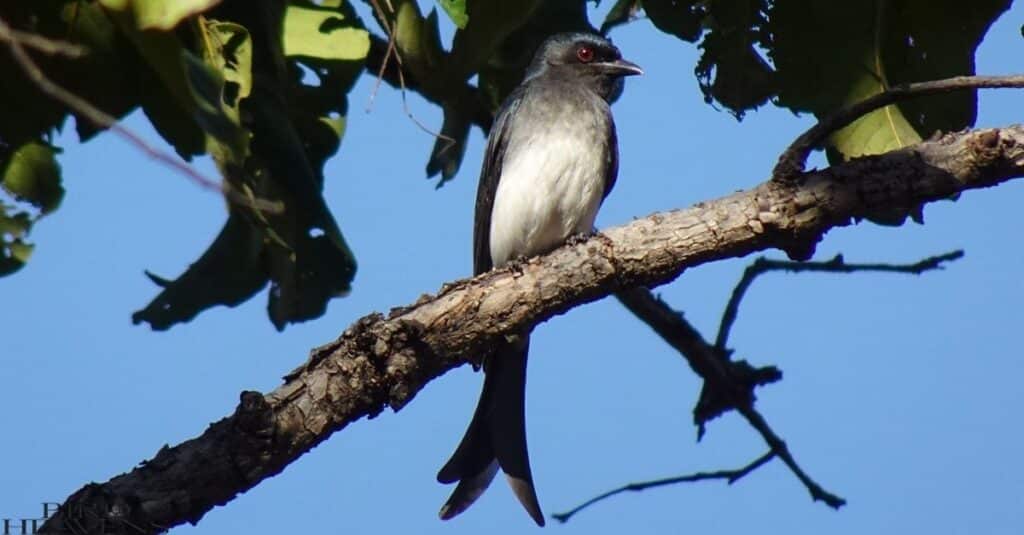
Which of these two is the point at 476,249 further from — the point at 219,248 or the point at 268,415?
the point at 268,415

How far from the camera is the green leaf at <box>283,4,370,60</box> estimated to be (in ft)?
15.0

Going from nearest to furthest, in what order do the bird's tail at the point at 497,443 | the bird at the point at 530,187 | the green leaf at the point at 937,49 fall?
the green leaf at the point at 937,49
the bird's tail at the point at 497,443
the bird at the point at 530,187

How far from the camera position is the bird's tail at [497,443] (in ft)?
17.4

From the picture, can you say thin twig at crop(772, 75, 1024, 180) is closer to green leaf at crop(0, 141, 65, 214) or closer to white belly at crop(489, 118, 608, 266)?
white belly at crop(489, 118, 608, 266)

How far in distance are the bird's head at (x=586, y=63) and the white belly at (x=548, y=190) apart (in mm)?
619

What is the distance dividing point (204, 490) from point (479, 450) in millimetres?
1632

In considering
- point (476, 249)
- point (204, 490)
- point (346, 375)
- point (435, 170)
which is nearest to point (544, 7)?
point (435, 170)

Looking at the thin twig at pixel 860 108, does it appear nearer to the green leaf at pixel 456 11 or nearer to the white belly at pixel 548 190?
the green leaf at pixel 456 11

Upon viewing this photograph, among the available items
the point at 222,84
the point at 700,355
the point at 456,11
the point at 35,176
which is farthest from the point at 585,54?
the point at 222,84

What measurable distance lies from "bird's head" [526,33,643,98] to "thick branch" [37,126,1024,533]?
261 cm

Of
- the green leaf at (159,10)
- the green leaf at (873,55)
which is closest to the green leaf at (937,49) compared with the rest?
the green leaf at (873,55)

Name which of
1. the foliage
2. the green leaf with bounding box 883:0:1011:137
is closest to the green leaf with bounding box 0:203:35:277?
the foliage

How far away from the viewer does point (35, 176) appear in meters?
4.57

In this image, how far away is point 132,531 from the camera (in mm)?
3873
